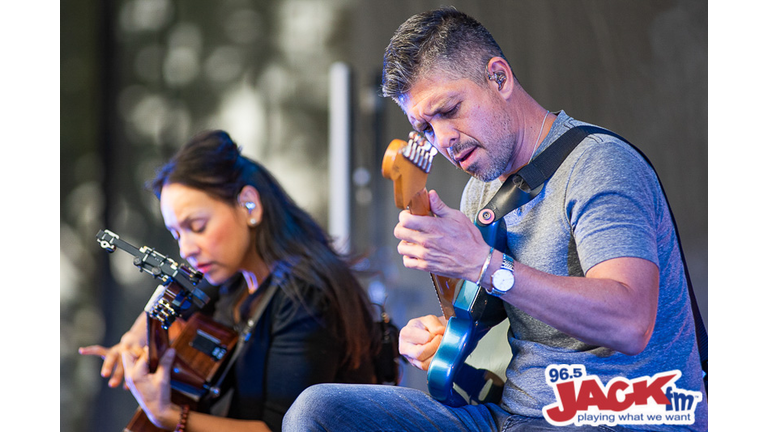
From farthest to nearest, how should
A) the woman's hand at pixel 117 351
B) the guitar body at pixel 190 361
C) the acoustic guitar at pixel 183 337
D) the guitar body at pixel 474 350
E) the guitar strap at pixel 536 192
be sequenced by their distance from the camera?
1. the woman's hand at pixel 117 351
2. the guitar body at pixel 190 361
3. the acoustic guitar at pixel 183 337
4. the guitar body at pixel 474 350
5. the guitar strap at pixel 536 192

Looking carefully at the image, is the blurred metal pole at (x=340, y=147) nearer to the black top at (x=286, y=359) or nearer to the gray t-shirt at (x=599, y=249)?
A: the black top at (x=286, y=359)

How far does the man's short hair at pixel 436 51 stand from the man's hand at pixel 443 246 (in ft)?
1.46

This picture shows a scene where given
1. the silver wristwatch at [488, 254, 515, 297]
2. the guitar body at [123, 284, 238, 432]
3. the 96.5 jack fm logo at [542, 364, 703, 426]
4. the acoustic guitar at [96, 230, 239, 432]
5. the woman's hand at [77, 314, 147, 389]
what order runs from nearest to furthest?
the silver wristwatch at [488, 254, 515, 297], the 96.5 jack fm logo at [542, 364, 703, 426], the acoustic guitar at [96, 230, 239, 432], the guitar body at [123, 284, 238, 432], the woman's hand at [77, 314, 147, 389]

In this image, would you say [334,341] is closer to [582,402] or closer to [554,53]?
[582,402]

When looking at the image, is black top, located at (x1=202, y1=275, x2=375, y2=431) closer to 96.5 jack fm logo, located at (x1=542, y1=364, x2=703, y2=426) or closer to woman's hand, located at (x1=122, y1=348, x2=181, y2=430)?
woman's hand, located at (x1=122, y1=348, x2=181, y2=430)

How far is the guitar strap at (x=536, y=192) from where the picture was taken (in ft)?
4.30

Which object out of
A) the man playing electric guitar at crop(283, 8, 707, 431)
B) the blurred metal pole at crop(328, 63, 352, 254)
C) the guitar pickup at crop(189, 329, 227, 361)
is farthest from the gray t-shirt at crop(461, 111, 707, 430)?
the blurred metal pole at crop(328, 63, 352, 254)

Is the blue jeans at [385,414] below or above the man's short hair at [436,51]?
below

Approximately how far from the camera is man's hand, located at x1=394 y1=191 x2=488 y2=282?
1118 millimetres

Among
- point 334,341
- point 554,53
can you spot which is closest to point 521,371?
point 334,341

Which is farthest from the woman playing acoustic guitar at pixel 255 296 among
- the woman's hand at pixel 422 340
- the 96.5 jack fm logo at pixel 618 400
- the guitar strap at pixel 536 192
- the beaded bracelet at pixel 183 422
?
the 96.5 jack fm logo at pixel 618 400

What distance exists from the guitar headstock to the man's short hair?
0.28m

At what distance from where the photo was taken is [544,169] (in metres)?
1.35

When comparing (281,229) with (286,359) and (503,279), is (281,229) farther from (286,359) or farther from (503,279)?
(503,279)
